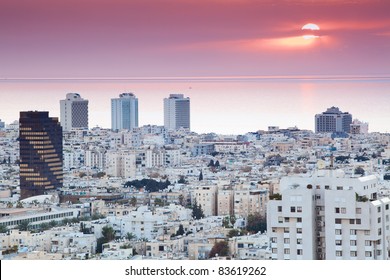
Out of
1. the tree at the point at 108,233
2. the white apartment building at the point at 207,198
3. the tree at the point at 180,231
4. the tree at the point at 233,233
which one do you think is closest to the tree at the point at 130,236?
the tree at the point at 108,233

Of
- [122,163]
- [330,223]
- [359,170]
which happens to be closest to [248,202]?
[359,170]

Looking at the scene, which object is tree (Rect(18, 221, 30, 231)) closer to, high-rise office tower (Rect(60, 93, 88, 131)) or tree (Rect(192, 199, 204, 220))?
high-rise office tower (Rect(60, 93, 88, 131))

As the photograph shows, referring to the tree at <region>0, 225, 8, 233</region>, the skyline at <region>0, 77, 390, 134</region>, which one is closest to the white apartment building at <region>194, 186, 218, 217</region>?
the tree at <region>0, 225, 8, 233</region>

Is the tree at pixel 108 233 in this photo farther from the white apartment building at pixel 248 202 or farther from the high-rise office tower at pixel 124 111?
the white apartment building at pixel 248 202

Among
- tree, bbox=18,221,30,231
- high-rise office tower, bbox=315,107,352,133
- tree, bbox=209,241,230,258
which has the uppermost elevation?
high-rise office tower, bbox=315,107,352,133

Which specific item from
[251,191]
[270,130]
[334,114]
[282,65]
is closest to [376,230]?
[282,65]

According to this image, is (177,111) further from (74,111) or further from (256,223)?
(256,223)

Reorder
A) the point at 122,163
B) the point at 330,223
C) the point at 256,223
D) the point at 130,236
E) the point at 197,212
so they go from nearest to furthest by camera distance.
Answer: the point at 330,223 → the point at 256,223 → the point at 130,236 → the point at 197,212 → the point at 122,163
